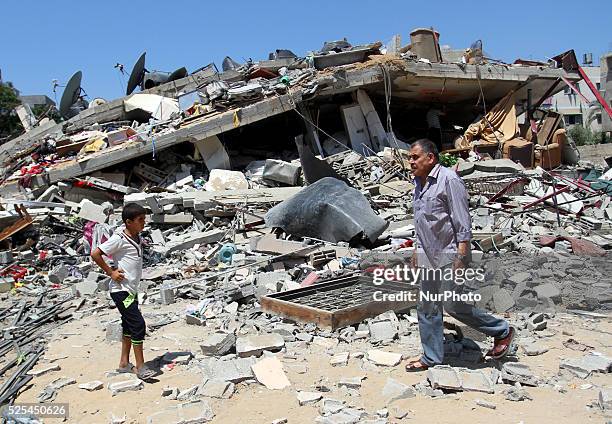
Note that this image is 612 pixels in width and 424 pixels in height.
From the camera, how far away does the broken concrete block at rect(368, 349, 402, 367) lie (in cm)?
427

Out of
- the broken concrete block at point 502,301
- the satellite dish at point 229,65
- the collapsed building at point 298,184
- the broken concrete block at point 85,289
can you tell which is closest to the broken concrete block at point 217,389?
the collapsed building at point 298,184

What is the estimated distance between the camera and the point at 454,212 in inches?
146

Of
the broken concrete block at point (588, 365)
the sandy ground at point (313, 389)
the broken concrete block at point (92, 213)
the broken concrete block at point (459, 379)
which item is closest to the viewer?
the sandy ground at point (313, 389)

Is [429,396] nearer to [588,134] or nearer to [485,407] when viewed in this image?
[485,407]

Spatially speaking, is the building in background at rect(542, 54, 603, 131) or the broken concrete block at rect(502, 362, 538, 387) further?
the building in background at rect(542, 54, 603, 131)

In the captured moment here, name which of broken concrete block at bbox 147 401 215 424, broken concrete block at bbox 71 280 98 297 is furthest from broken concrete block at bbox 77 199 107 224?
broken concrete block at bbox 147 401 215 424

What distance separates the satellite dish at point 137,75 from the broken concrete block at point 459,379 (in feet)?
55.0

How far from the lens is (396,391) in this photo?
146 inches

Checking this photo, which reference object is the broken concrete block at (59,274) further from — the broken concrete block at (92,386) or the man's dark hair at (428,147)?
the man's dark hair at (428,147)

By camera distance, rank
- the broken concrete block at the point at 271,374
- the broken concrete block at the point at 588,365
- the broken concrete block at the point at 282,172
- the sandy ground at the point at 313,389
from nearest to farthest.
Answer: the sandy ground at the point at 313,389, the broken concrete block at the point at 588,365, the broken concrete block at the point at 271,374, the broken concrete block at the point at 282,172

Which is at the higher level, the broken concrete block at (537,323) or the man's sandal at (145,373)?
the man's sandal at (145,373)

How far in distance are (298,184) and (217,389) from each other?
8.59 metres

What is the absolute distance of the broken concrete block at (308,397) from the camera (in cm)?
368

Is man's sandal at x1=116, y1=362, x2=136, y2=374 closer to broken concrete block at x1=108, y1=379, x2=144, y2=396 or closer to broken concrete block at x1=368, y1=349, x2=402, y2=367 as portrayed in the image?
broken concrete block at x1=108, y1=379, x2=144, y2=396
